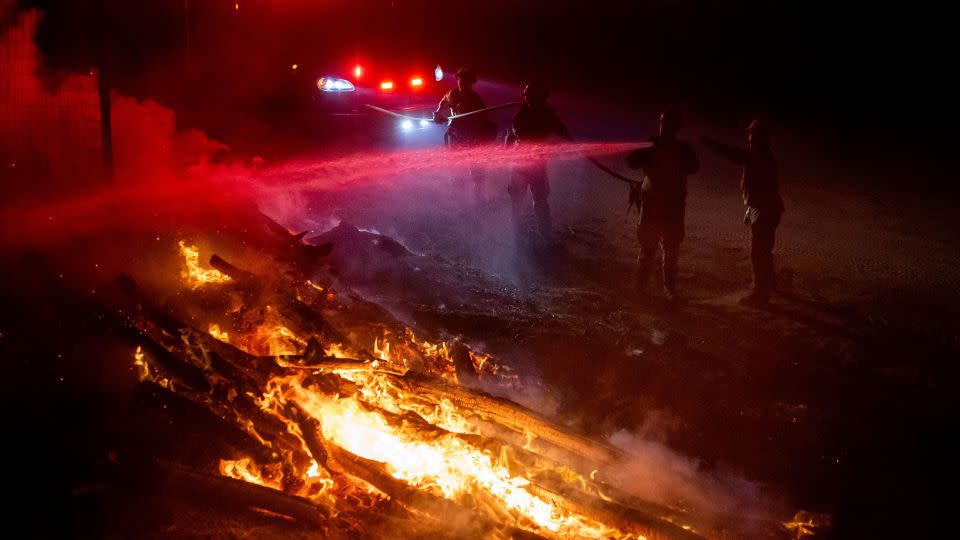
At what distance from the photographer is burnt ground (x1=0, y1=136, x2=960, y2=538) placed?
12.4ft

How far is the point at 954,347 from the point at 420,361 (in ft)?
16.3

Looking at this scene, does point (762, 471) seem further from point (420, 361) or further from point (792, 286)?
point (792, 286)

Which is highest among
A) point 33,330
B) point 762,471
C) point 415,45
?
point 415,45

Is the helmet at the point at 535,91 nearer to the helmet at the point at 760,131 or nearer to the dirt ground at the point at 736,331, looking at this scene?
the dirt ground at the point at 736,331

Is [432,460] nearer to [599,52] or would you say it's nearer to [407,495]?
[407,495]

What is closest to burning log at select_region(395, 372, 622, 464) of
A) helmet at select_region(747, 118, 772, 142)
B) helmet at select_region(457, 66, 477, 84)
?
helmet at select_region(747, 118, 772, 142)

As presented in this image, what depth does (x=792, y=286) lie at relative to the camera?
25.1 feet

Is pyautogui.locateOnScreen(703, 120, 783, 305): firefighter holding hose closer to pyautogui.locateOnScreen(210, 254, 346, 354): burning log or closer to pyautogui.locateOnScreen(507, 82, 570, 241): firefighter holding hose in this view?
pyautogui.locateOnScreen(507, 82, 570, 241): firefighter holding hose

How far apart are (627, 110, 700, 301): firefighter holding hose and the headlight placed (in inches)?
244

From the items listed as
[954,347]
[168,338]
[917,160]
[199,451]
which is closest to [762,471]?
[954,347]

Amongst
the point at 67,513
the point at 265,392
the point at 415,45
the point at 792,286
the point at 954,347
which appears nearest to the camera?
the point at 67,513

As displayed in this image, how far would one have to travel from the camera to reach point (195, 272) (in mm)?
5551

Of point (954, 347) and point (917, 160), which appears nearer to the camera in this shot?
point (954, 347)

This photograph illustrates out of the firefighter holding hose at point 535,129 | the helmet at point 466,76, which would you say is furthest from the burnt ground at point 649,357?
the helmet at point 466,76
